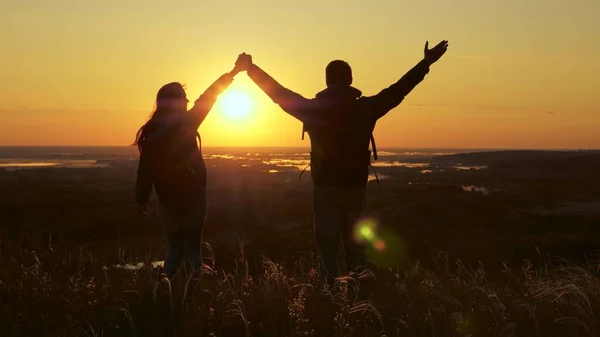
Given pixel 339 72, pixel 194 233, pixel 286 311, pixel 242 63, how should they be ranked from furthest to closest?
pixel 194 233, pixel 242 63, pixel 339 72, pixel 286 311

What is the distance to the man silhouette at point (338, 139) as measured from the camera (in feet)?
16.8

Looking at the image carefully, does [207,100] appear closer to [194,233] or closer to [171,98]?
[171,98]

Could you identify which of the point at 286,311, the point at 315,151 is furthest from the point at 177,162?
the point at 286,311

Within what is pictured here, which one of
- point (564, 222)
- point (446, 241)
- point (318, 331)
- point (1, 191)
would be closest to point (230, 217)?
point (446, 241)

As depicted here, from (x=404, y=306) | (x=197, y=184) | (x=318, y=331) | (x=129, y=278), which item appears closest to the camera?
(x=318, y=331)

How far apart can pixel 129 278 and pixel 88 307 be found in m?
0.80

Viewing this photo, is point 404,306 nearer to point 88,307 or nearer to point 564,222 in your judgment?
point 88,307

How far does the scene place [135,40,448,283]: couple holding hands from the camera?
5121mm

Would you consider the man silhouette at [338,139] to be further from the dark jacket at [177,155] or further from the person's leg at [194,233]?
the person's leg at [194,233]

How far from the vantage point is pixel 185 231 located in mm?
5598

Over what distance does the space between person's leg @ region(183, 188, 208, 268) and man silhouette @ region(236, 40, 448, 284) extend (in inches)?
44.9

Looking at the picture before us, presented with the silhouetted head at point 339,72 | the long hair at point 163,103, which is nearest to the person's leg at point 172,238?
the long hair at point 163,103

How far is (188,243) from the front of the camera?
18.4 ft

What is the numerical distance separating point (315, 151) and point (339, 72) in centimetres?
73
